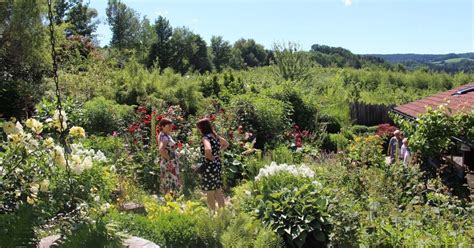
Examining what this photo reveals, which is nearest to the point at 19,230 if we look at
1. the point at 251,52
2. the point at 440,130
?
the point at 440,130

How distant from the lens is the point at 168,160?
6410 millimetres

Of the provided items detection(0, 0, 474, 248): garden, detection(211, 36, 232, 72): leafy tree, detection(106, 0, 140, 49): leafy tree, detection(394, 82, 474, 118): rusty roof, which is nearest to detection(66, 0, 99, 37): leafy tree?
detection(106, 0, 140, 49): leafy tree

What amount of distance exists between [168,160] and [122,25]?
3780 cm

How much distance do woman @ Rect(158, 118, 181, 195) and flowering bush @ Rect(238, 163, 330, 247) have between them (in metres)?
1.88

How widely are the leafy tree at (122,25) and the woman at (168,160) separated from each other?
36.0m

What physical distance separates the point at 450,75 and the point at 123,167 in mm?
35116

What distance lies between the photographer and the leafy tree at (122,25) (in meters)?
41.1

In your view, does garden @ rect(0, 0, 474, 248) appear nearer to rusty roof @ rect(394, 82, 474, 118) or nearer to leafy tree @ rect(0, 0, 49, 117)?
leafy tree @ rect(0, 0, 49, 117)

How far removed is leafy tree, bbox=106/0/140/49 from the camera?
41116 millimetres

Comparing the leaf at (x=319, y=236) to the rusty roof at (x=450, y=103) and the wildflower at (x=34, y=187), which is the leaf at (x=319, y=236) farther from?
the rusty roof at (x=450, y=103)

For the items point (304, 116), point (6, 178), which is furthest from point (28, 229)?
point (304, 116)

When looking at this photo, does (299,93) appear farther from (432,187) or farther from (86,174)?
(86,174)

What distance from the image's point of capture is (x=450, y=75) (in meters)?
35.8

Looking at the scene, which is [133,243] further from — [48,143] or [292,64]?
[292,64]
